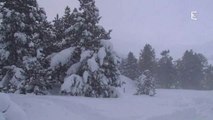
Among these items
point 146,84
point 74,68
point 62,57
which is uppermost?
point 146,84

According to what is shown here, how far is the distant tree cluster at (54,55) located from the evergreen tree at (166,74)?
58229 mm

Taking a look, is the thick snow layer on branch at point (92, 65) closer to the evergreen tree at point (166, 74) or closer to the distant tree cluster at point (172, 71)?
the distant tree cluster at point (172, 71)

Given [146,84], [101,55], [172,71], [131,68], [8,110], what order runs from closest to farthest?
1. [8,110]
2. [101,55]
3. [146,84]
4. [172,71]
5. [131,68]

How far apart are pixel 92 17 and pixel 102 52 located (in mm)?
3354

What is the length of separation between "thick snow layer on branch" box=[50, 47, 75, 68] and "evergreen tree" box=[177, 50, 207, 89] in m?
61.2

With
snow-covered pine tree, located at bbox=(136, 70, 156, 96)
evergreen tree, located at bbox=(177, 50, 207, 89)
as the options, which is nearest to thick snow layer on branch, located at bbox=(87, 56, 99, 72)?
snow-covered pine tree, located at bbox=(136, 70, 156, 96)

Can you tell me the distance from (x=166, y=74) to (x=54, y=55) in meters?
59.9

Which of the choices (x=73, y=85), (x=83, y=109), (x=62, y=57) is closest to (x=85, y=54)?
(x=62, y=57)

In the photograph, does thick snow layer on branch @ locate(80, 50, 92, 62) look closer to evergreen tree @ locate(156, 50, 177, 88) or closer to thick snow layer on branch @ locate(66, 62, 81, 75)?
thick snow layer on branch @ locate(66, 62, 81, 75)

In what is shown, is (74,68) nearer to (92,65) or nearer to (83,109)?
(92,65)

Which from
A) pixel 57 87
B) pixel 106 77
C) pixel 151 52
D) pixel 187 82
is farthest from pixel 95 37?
pixel 187 82

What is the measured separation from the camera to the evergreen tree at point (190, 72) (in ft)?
265

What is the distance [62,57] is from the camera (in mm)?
23406

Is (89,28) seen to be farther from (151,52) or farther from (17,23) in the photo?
(151,52)
